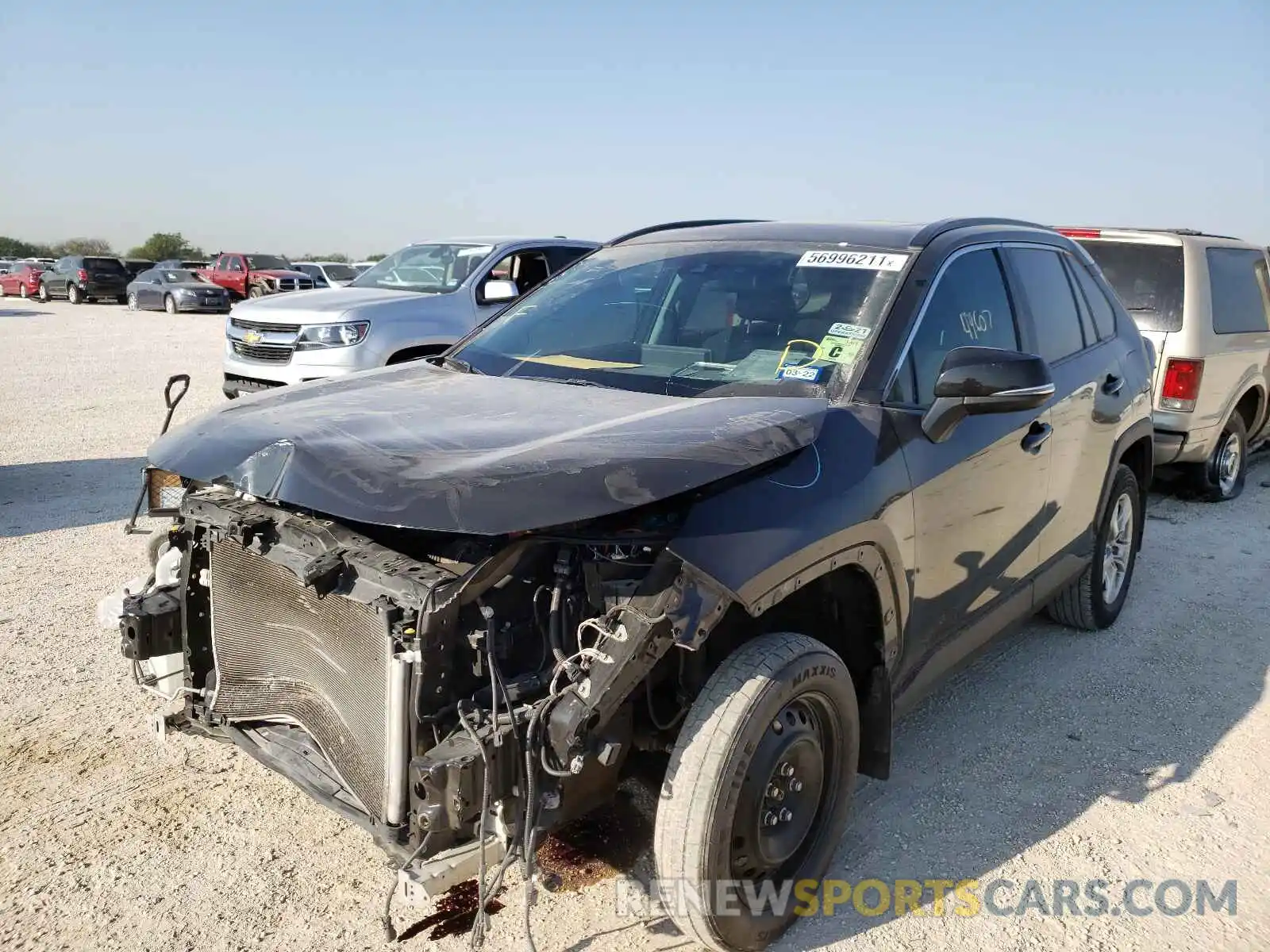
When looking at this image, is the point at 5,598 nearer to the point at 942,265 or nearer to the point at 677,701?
the point at 677,701

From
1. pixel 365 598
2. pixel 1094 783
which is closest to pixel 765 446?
pixel 365 598

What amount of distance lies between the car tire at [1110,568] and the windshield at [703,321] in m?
2.14

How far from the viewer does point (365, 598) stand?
2445mm

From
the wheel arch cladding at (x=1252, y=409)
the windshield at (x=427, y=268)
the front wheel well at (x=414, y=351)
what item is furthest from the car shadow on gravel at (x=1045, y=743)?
the windshield at (x=427, y=268)

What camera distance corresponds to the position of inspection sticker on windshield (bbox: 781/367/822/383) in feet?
10.3

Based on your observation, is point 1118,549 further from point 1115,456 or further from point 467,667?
point 467,667

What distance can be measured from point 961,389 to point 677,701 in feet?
4.11

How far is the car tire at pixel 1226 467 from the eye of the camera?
7590 millimetres

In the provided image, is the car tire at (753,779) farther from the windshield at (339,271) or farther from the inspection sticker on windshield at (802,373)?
the windshield at (339,271)

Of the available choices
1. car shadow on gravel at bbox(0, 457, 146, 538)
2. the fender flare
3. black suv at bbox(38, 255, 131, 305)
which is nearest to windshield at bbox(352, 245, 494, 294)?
car shadow on gravel at bbox(0, 457, 146, 538)

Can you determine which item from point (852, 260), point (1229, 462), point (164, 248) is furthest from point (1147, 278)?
point (164, 248)

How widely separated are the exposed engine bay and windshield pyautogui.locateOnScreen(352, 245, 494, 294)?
281 inches

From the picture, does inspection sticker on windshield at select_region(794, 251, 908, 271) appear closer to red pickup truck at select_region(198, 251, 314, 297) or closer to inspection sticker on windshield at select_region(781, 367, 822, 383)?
inspection sticker on windshield at select_region(781, 367, 822, 383)

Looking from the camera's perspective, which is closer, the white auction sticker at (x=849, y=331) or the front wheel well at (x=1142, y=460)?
the white auction sticker at (x=849, y=331)
